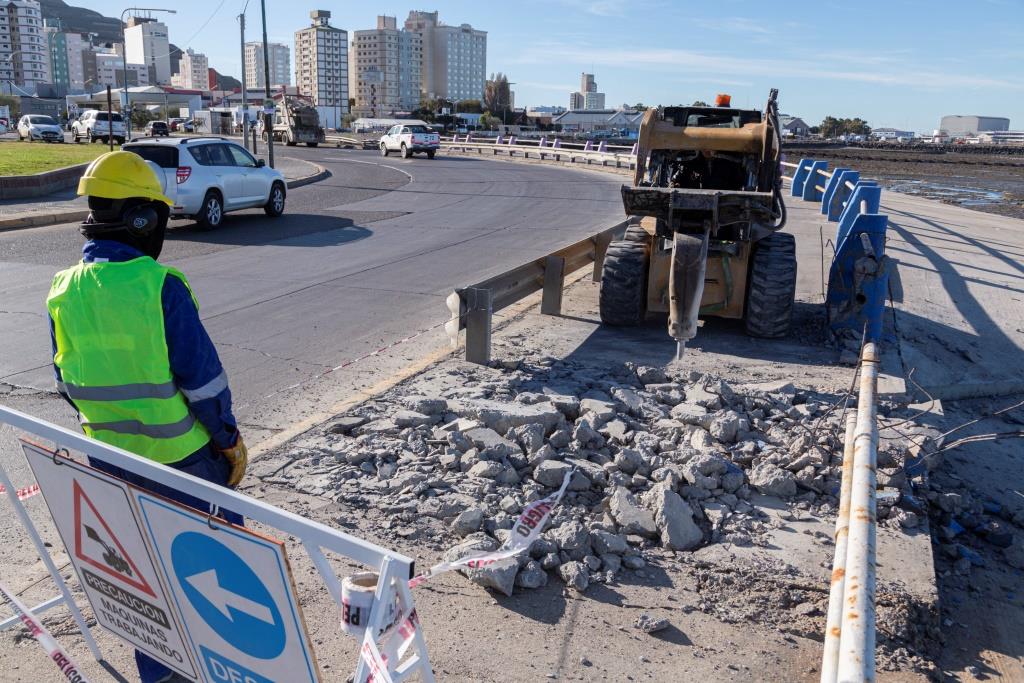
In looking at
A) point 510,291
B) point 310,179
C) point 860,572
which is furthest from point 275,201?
point 860,572

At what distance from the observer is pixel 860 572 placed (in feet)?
9.53

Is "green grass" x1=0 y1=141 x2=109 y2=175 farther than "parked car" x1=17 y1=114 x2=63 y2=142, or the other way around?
"parked car" x1=17 y1=114 x2=63 y2=142

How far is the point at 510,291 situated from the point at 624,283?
1.30 meters

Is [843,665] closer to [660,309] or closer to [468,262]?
[660,309]

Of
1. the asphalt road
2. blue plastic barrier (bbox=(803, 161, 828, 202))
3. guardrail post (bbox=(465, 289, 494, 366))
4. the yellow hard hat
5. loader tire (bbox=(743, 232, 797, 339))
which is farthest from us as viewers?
blue plastic barrier (bbox=(803, 161, 828, 202))

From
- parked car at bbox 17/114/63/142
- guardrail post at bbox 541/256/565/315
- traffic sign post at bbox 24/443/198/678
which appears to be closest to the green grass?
parked car at bbox 17/114/63/142

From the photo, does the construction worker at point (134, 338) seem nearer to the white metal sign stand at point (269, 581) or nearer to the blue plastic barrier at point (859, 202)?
the white metal sign stand at point (269, 581)

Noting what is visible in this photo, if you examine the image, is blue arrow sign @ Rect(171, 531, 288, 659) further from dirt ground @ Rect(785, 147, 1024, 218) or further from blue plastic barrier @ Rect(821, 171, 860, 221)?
dirt ground @ Rect(785, 147, 1024, 218)

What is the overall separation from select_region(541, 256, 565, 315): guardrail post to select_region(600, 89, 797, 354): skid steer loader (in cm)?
65

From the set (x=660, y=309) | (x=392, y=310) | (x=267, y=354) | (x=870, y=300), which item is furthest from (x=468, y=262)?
(x=870, y=300)

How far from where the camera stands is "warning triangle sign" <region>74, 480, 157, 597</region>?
2887mm

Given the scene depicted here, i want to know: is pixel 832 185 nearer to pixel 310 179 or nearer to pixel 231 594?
pixel 310 179

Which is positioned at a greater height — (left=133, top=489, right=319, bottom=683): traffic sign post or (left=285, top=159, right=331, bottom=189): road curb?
(left=133, top=489, right=319, bottom=683): traffic sign post

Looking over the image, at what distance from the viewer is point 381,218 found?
19344 mm
